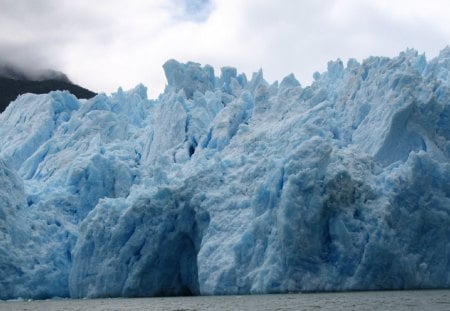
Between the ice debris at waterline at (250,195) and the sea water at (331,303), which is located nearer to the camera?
the sea water at (331,303)

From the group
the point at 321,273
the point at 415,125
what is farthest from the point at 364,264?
the point at 415,125

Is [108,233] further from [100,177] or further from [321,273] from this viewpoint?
[321,273]

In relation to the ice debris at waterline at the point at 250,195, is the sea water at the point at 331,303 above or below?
below

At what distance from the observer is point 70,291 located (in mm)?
24750

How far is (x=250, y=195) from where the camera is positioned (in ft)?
Answer: 75.9

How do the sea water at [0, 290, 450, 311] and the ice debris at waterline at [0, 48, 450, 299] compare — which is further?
the ice debris at waterline at [0, 48, 450, 299]

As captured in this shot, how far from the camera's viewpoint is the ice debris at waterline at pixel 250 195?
21031mm

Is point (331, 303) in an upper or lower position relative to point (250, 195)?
lower

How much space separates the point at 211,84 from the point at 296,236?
587 inches

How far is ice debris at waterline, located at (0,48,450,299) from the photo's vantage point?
21.0 meters

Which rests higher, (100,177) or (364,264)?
(100,177)

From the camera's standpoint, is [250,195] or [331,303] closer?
[331,303]

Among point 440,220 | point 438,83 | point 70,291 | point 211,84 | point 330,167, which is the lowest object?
point 70,291

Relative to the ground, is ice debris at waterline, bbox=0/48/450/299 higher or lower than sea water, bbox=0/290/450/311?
higher
